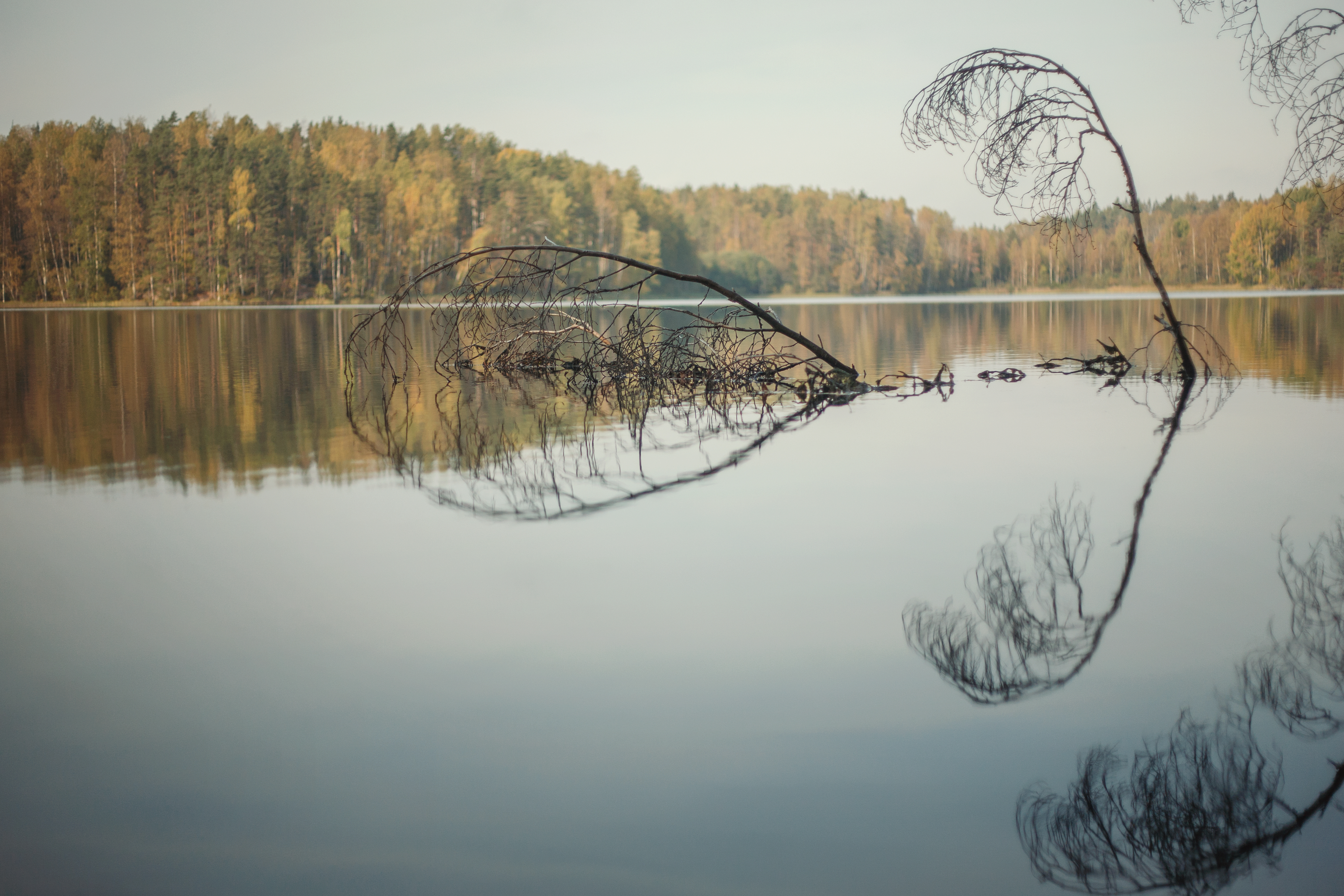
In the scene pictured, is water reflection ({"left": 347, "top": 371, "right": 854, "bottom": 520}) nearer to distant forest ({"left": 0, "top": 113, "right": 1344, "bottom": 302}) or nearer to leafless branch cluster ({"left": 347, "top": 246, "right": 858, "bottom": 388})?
leafless branch cluster ({"left": 347, "top": 246, "right": 858, "bottom": 388})

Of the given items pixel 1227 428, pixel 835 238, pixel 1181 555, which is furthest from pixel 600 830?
pixel 835 238

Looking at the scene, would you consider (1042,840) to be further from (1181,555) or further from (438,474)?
(438,474)

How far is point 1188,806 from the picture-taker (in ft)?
7.02

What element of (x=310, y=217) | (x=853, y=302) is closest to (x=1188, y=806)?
(x=853, y=302)

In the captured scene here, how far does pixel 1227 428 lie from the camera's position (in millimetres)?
7680

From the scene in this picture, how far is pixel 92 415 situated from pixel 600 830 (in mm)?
8251

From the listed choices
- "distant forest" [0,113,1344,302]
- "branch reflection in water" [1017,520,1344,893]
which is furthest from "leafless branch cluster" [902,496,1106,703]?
"distant forest" [0,113,1344,302]

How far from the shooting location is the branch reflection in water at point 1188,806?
77.4 inches

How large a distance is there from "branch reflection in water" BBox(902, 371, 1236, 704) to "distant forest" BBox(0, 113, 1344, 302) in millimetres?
44062

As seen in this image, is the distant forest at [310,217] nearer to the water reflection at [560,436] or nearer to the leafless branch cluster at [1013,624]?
the water reflection at [560,436]

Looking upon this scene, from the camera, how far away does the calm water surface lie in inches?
79.0

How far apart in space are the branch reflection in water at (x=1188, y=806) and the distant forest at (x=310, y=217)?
150 feet

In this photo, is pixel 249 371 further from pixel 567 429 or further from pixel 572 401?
pixel 567 429

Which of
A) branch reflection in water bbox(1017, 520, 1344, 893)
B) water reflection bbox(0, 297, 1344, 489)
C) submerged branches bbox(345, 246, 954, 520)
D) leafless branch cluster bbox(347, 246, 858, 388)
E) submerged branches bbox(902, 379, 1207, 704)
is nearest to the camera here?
branch reflection in water bbox(1017, 520, 1344, 893)
